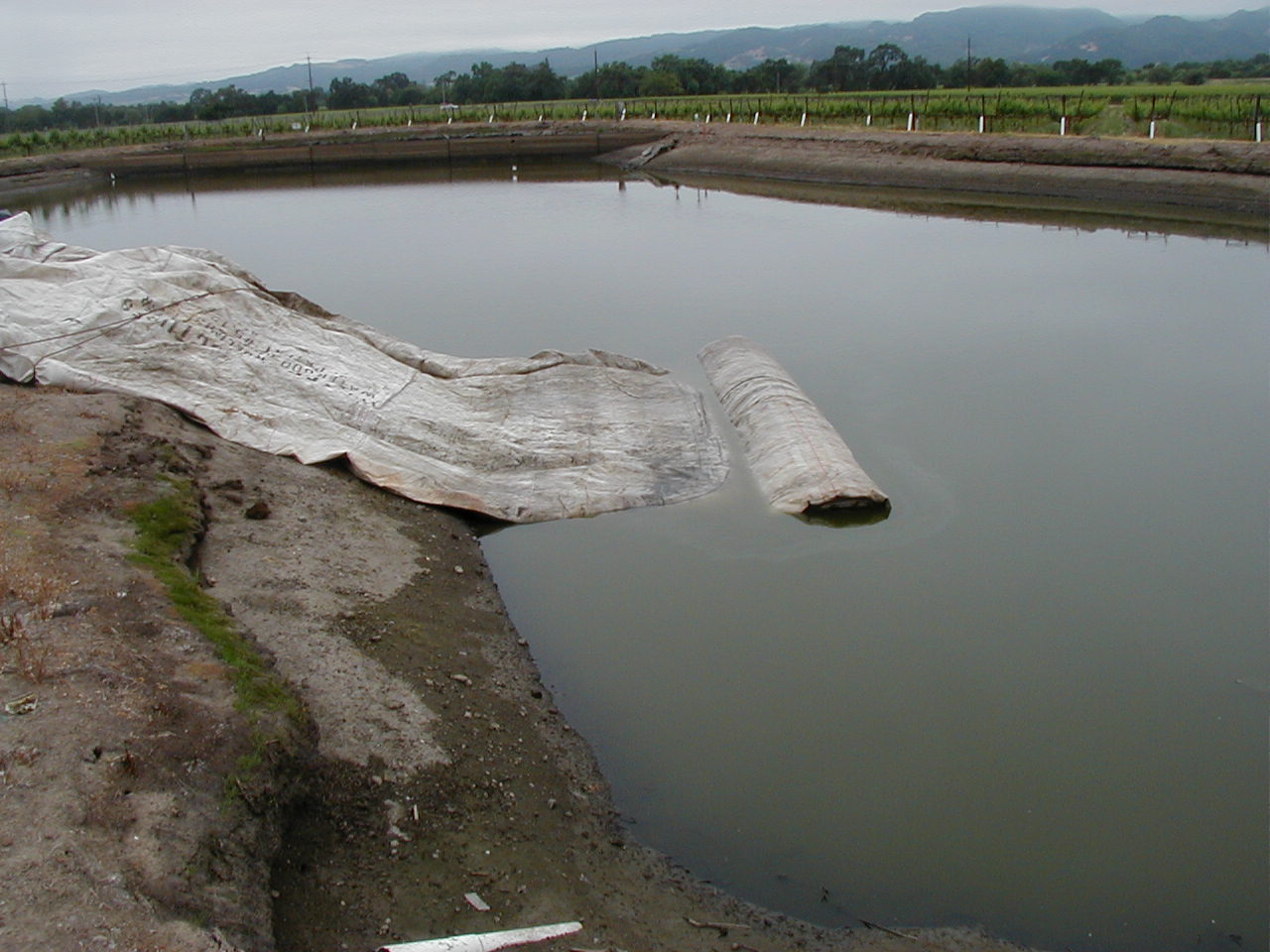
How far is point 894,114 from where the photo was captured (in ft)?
95.0

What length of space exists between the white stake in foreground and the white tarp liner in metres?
4.01

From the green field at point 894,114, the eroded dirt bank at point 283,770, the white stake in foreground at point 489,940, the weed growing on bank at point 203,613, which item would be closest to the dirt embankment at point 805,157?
the green field at point 894,114

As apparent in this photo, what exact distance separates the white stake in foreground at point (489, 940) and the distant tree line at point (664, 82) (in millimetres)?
45589

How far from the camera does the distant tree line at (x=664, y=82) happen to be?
46.4 m

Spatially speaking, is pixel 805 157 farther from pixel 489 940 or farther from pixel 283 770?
pixel 489 940

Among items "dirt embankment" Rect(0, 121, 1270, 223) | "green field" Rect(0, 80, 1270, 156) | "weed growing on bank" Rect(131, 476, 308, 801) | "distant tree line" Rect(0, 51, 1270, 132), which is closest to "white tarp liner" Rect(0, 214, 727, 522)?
"weed growing on bank" Rect(131, 476, 308, 801)

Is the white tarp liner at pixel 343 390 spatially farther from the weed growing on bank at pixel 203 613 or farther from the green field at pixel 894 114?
the green field at pixel 894 114

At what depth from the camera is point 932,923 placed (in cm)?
408

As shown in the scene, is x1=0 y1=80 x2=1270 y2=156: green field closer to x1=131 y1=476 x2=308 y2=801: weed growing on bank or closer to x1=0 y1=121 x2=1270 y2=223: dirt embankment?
x1=0 y1=121 x2=1270 y2=223: dirt embankment

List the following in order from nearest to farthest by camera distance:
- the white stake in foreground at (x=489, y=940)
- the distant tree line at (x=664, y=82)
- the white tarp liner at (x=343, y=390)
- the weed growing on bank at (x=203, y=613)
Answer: the white stake in foreground at (x=489, y=940), the weed growing on bank at (x=203, y=613), the white tarp liner at (x=343, y=390), the distant tree line at (x=664, y=82)

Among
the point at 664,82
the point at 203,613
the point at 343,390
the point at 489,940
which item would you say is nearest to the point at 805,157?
the point at 343,390

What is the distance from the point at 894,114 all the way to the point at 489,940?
28.8 metres

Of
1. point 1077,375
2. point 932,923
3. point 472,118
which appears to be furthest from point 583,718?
point 472,118

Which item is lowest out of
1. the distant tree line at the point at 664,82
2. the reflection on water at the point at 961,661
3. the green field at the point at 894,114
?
the reflection on water at the point at 961,661
